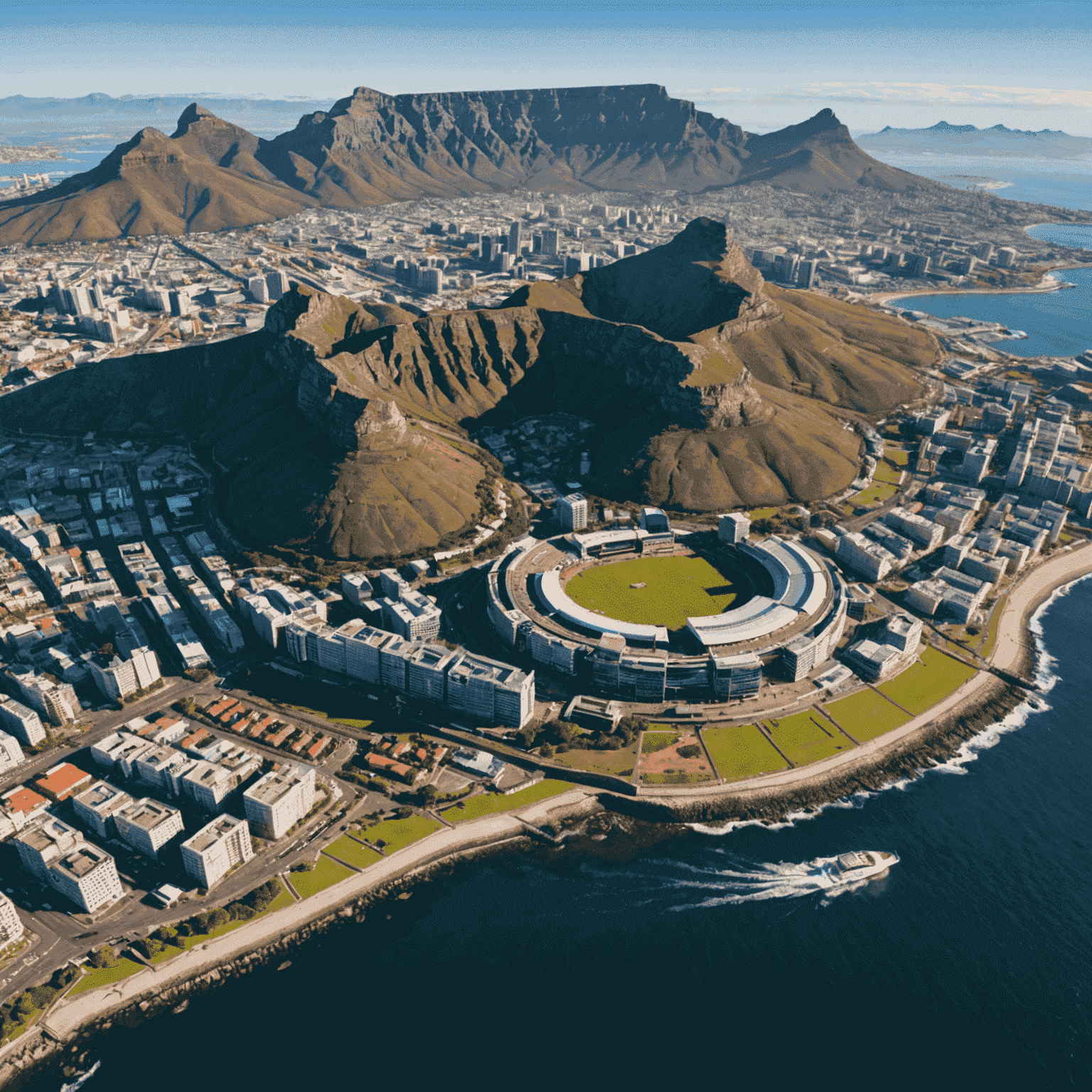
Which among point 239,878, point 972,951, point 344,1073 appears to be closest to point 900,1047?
point 972,951

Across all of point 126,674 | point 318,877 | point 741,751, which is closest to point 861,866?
point 741,751

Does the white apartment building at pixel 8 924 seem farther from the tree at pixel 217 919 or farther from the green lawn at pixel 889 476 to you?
the green lawn at pixel 889 476

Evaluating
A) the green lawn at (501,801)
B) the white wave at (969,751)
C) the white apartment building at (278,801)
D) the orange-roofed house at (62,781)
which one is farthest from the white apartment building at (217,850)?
the white wave at (969,751)

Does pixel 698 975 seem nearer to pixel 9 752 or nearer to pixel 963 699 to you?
pixel 963 699

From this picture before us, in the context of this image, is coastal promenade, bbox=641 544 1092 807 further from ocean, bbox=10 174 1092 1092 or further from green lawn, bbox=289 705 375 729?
green lawn, bbox=289 705 375 729

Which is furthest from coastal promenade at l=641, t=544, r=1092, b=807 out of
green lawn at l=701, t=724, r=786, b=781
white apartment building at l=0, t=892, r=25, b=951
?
white apartment building at l=0, t=892, r=25, b=951

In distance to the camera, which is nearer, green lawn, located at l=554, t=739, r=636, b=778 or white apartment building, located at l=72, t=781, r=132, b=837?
white apartment building, located at l=72, t=781, r=132, b=837
